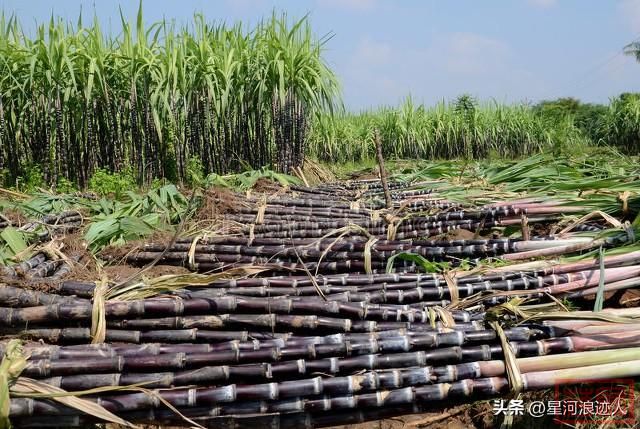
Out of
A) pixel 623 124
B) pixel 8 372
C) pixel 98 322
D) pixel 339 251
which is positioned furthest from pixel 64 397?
pixel 623 124

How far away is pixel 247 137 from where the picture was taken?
6461mm

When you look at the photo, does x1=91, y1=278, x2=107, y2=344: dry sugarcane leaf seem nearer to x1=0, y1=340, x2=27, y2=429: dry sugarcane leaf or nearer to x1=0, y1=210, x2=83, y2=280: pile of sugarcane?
x1=0, y1=340, x2=27, y2=429: dry sugarcane leaf

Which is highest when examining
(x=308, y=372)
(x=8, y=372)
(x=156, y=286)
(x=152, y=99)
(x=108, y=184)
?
(x=152, y=99)

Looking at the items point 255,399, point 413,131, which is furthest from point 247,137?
point 413,131

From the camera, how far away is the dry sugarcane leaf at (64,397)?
4.83 ft

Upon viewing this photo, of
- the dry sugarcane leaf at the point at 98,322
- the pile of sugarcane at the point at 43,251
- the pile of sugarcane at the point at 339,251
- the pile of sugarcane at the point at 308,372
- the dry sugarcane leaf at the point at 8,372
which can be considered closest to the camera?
the dry sugarcane leaf at the point at 8,372

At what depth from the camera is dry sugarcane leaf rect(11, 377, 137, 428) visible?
147 cm

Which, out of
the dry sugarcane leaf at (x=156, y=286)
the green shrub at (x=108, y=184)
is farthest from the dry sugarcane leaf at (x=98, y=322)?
the green shrub at (x=108, y=184)

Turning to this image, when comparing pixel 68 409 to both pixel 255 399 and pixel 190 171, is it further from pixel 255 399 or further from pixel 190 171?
pixel 190 171

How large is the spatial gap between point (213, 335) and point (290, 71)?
5.06 meters

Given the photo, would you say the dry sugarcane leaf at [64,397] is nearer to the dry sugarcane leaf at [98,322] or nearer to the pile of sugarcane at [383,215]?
the dry sugarcane leaf at [98,322]

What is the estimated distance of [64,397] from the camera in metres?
1.48

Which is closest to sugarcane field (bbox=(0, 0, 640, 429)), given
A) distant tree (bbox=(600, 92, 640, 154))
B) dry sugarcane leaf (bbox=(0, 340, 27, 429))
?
dry sugarcane leaf (bbox=(0, 340, 27, 429))

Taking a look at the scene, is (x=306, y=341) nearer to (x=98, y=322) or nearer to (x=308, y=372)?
(x=308, y=372)
